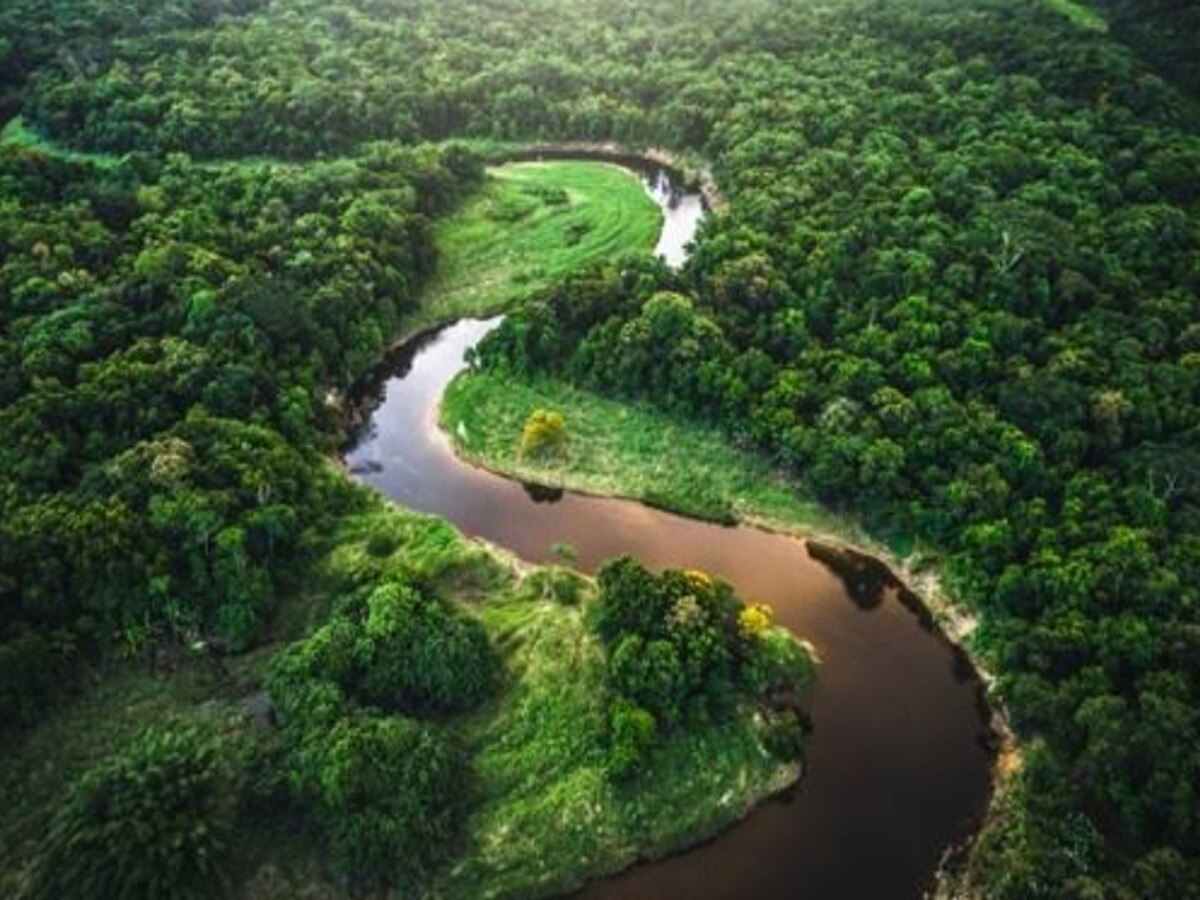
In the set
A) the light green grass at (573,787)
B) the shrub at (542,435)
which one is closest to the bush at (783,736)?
the light green grass at (573,787)

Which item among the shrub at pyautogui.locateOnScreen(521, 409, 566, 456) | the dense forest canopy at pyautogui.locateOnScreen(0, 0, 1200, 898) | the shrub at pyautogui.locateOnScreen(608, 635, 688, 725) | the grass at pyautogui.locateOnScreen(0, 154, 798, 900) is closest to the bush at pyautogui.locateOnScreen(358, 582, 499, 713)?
the grass at pyautogui.locateOnScreen(0, 154, 798, 900)

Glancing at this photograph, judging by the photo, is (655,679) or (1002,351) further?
(1002,351)

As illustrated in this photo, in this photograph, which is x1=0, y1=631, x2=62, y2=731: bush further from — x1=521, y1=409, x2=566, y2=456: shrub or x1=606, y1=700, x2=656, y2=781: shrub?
x1=521, y1=409, x2=566, y2=456: shrub

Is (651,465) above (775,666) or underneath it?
underneath

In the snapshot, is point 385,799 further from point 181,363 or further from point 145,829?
point 181,363

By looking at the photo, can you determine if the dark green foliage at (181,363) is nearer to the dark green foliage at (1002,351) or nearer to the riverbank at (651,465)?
the riverbank at (651,465)

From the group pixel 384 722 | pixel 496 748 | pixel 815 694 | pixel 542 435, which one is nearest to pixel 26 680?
pixel 384 722
